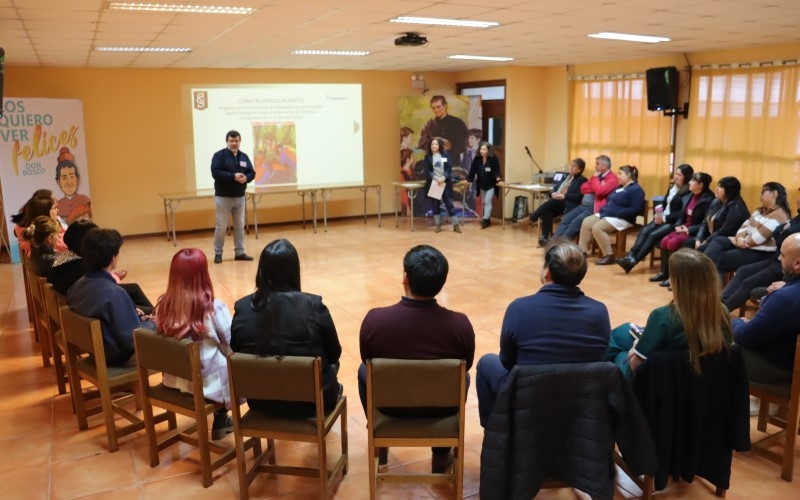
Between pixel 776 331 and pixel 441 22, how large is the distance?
3.89 meters

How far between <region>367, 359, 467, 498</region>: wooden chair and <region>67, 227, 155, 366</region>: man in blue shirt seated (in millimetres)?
1458

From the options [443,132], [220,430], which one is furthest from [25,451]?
[443,132]

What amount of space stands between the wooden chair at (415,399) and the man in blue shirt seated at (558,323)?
216 millimetres

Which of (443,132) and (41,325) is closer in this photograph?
(41,325)

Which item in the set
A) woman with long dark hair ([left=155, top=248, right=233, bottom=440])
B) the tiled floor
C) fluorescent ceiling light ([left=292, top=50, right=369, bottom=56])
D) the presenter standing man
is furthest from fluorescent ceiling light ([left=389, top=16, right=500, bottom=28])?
woman with long dark hair ([left=155, top=248, right=233, bottom=440])

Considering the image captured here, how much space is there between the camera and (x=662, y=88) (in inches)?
324

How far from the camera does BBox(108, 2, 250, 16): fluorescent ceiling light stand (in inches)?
179

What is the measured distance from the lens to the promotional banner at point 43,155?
7.91 meters

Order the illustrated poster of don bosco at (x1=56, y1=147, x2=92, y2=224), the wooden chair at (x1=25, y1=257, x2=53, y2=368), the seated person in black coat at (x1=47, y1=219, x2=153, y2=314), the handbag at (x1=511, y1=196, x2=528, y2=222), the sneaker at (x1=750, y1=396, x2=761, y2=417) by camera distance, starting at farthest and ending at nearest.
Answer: the handbag at (x1=511, y1=196, x2=528, y2=222)
the illustrated poster of don bosco at (x1=56, y1=147, x2=92, y2=224)
the wooden chair at (x1=25, y1=257, x2=53, y2=368)
the seated person in black coat at (x1=47, y1=219, x2=153, y2=314)
the sneaker at (x1=750, y1=396, x2=761, y2=417)

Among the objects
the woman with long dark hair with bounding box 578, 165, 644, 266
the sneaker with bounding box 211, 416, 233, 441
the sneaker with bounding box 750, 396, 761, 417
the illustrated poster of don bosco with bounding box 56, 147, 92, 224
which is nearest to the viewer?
the sneaker with bounding box 211, 416, 233, 441

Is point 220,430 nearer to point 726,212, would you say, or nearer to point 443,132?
point 726,212

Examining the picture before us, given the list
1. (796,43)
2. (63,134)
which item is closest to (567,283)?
(796,43)

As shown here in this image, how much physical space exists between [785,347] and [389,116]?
8.77 metres

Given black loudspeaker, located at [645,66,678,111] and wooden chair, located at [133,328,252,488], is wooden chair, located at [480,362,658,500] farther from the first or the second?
black loudspeaker, located at [645,66,678,111]
